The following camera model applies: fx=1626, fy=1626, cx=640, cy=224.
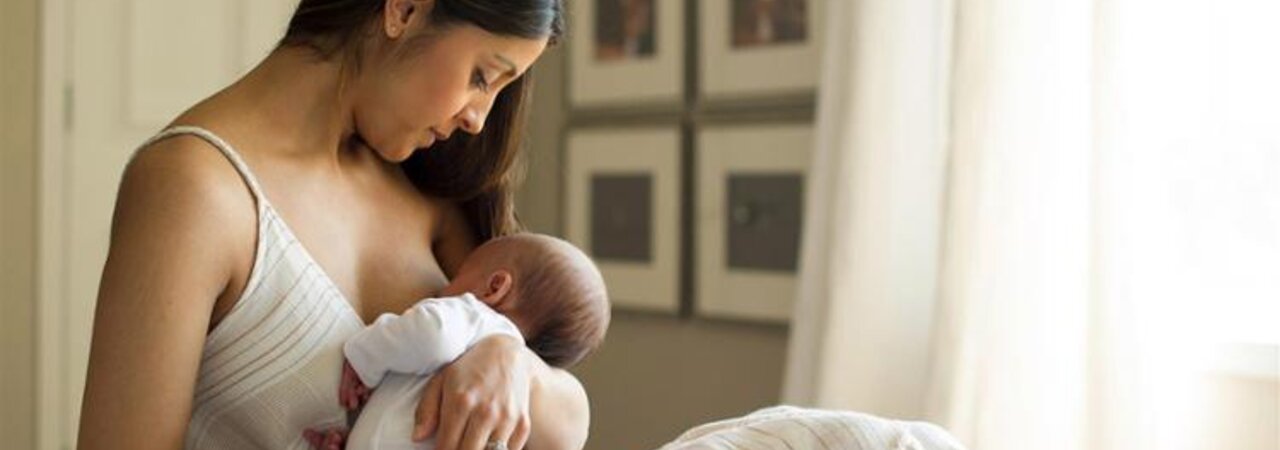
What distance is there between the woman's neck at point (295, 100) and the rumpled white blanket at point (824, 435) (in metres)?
0.45

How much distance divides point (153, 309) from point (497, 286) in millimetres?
431

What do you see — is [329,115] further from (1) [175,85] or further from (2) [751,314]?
(1) [175,85]

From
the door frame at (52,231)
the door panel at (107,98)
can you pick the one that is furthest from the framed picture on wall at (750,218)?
the door frame at (52,231)

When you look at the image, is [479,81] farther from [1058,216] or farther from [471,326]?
[1058,216]

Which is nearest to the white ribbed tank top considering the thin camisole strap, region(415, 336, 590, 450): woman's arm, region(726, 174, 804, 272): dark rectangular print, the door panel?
the thin camisole strap

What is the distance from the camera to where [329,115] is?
1554 mm

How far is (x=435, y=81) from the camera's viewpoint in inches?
59.1

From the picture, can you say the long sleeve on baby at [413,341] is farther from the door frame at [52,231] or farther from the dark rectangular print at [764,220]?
the door frame at [52,231]

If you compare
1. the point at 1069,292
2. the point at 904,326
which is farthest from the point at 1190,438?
the point at 904,326

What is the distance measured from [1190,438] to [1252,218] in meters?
0.35

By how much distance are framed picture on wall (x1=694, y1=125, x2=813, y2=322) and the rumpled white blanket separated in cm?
171

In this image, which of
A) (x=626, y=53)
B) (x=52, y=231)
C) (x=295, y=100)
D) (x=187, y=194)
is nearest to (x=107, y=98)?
(x=52, y=231)

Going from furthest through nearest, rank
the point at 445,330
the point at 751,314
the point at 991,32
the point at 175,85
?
the point at 175,85
the point at 751,314
the point at 991,32
the point at 445,330

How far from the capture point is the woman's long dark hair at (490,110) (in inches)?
59.0
